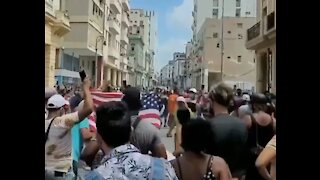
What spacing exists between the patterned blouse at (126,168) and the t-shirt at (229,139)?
1247 millimetres

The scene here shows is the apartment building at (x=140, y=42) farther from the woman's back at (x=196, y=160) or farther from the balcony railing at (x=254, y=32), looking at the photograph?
the woman's back at (x=196, y=160)

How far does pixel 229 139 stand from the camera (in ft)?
11.9

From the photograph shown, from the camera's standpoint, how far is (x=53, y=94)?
4.61m

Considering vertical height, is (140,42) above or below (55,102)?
above

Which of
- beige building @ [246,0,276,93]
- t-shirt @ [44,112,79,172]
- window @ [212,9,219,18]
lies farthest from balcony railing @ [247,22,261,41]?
window @ [212,9,219,18]

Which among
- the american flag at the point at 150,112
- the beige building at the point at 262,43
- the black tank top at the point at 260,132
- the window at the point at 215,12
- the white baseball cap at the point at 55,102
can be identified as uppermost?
the window at the point at 215,12

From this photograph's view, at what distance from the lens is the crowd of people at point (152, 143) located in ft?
7.73

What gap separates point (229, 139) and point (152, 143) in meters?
0.78

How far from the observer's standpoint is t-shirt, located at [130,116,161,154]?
413 cm

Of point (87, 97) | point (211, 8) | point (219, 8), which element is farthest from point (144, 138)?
point (211, 8)

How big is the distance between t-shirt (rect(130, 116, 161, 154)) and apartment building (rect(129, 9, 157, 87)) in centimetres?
7403

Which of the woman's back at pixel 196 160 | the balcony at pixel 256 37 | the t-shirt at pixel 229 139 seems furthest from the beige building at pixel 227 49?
the woman's back at pixel 196 160

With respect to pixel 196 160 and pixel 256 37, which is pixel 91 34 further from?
pixel 196 160
